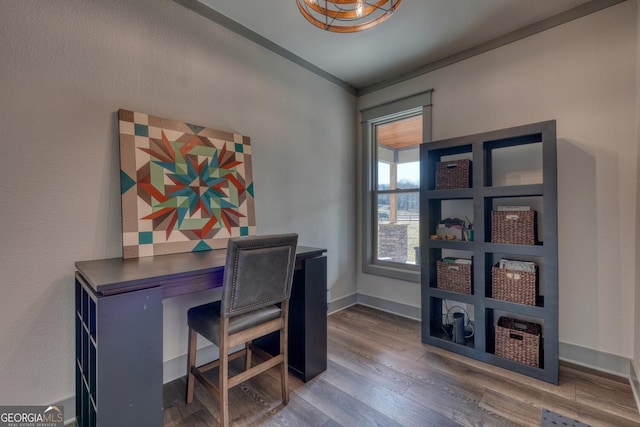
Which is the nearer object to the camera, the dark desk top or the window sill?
the dark desk top

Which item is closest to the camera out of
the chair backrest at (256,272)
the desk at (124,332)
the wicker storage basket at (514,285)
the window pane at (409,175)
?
the desk at (124,332)

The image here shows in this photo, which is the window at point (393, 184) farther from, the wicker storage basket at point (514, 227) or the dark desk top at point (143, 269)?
Result: the dark desk top at point (143, 269)

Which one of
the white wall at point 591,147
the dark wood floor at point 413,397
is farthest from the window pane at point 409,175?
the dark wood floor at point 413,397

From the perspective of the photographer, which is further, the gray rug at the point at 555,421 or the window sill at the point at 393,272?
the window sill at the point at 393,272

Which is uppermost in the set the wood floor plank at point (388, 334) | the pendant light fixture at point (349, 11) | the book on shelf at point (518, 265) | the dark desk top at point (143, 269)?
the pendant light fixture at point (349, 11)

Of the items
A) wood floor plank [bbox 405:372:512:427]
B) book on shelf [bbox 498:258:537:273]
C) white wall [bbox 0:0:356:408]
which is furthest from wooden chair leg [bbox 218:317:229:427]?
book on shelf [bbox 498:258:537:273]

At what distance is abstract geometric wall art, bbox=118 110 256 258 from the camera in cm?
176

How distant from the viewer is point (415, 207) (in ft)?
10.3

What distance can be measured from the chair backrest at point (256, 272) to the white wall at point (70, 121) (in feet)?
2.54

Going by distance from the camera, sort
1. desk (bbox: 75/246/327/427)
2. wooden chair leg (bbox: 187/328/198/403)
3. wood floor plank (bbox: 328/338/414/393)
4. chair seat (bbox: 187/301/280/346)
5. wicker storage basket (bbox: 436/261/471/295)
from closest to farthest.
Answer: desk (bbox: 75/246/327/427) → chair seat (bbox: 187/301/280/346) → wooden chair leg (bbox: 187/328/198/403) → wood floor plank (bbox: 328/338/414/393) → wicker storage basket (bbox: 436/261/471/295)

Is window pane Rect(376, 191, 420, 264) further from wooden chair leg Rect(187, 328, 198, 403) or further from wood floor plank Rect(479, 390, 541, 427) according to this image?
wooden chair leg Rect(187, 328, 198, 403)

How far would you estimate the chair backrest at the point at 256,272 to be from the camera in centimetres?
140

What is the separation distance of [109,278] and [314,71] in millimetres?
2660

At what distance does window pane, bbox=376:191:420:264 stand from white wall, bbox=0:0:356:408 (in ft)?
6.16
